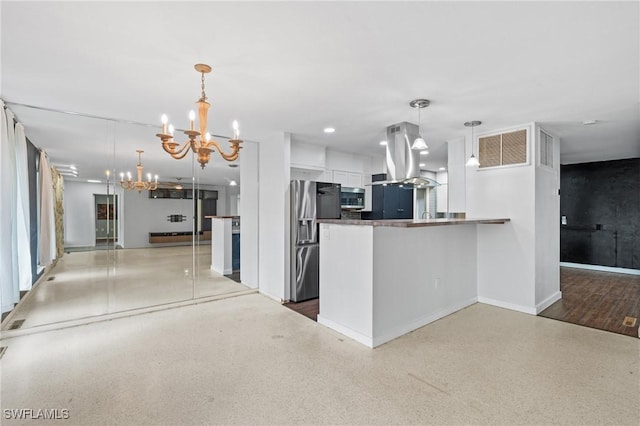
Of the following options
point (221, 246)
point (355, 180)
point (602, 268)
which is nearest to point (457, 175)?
point (355, 180)

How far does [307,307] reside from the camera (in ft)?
14.2

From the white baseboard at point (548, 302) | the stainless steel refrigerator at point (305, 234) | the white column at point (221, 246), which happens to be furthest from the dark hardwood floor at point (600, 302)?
the white column at point (221, 246)

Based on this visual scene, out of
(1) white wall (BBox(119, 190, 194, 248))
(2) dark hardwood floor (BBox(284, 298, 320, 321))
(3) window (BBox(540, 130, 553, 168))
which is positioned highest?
(3) window (BBox(540, 130, 553, 168))

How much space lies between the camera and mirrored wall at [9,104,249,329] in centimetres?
392

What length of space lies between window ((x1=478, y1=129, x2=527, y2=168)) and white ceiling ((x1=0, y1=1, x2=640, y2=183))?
0.87 ft

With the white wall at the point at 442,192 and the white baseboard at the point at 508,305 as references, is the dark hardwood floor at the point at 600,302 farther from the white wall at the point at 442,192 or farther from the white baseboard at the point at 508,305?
the white wall at the point at 442,192

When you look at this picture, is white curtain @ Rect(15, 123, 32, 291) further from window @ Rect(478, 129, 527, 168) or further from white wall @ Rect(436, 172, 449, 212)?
white wall @ Rect(436, 172, 449, 212)

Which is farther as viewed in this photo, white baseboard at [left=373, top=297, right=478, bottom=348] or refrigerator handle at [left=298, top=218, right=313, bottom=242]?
refrigerator handle at [left=298, top=218, right=313, bottom=242]

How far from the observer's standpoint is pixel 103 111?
3.54 meters

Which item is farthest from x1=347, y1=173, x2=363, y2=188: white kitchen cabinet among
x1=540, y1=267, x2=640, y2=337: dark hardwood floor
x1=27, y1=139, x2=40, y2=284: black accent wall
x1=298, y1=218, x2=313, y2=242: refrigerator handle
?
x1=27, y1=139, x2=40, y2=284: black accent wall

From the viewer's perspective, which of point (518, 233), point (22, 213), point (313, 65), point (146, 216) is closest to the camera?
point (313, 65)

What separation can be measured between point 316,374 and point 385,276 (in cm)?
119

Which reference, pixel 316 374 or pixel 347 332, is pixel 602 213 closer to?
pixel 347 332

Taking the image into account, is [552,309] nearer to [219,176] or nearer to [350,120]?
[350,120]
